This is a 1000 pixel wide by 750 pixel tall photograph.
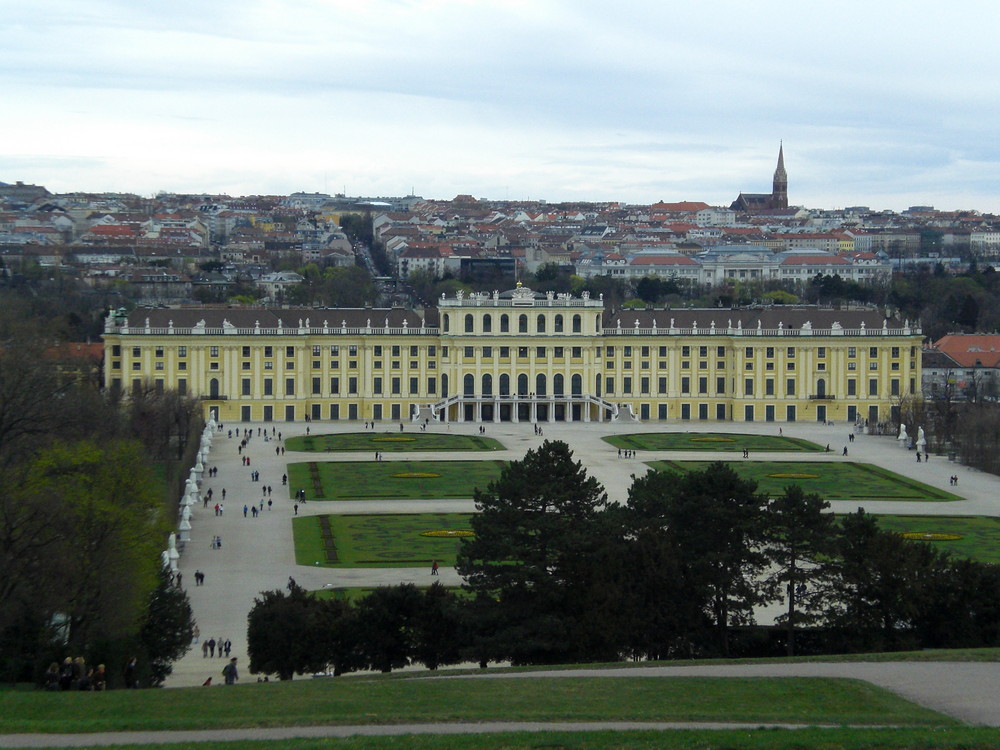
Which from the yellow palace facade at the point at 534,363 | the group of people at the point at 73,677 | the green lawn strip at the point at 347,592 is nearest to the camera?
the group of people at the point at 73,677

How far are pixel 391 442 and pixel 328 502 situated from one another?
19.4m

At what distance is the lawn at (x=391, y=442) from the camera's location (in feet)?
239

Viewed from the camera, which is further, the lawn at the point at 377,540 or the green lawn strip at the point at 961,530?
the green lawn strip at the point at 961,530

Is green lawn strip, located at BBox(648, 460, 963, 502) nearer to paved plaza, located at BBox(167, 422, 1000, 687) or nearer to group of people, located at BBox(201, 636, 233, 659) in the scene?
paved plaza, located at BBox(167, 422, 1000, 687)

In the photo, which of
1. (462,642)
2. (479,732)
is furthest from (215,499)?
(479,732)

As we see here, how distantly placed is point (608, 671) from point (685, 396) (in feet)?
212

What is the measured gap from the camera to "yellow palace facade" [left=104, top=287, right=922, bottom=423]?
88062 millimetres

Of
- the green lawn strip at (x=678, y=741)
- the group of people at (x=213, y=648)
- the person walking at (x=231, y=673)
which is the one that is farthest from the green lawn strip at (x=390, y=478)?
the green lawn strip at (x=678, y=741)

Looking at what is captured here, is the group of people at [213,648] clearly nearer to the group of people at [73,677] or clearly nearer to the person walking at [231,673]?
the person walking at [231,673]

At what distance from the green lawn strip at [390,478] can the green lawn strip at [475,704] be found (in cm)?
3195

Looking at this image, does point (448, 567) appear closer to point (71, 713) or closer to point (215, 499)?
point (215, 499)

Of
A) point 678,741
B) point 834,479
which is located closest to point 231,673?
point 678,741

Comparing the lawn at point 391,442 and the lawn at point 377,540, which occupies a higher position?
the lawn at point 377,540

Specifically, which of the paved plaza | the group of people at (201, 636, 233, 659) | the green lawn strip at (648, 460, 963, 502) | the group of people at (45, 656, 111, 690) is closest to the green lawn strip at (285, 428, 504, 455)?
the paved plaza
